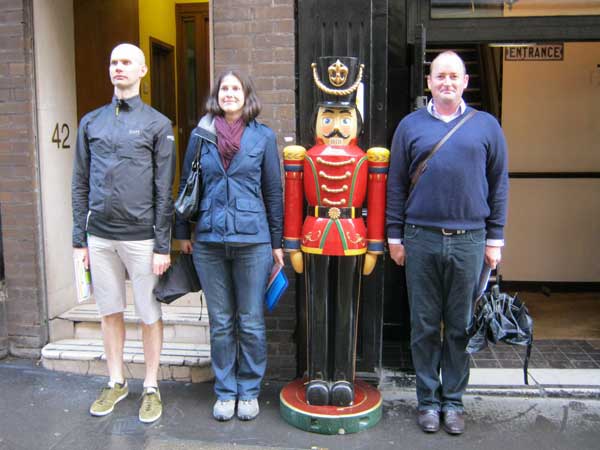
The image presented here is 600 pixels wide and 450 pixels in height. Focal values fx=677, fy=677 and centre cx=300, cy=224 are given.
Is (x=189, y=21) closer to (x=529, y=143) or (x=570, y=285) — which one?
(x=529, y=143)

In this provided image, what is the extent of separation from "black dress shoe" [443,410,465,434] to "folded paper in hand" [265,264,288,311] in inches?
46.5

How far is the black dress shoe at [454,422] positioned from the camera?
3.82m

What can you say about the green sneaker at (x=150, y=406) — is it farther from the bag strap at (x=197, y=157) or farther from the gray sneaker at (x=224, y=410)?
the bag strap at (x=197, y=157)

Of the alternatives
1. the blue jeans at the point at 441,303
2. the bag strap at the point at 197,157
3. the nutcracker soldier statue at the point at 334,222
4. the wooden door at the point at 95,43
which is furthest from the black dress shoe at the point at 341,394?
the wooden door at the point at 95,43

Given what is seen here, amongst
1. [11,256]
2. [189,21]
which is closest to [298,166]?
[11,256]

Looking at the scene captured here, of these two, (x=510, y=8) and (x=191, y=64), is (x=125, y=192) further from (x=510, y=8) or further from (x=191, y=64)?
A: (x=191, y=64)

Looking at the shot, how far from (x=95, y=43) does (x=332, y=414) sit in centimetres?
369

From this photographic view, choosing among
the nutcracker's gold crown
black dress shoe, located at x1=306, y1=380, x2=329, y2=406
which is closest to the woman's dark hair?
→ the nutcracker's gold crown

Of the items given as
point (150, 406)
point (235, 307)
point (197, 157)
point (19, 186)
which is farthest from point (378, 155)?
point (19, 186)

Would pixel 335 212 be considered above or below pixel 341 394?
above

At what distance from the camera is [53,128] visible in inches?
194

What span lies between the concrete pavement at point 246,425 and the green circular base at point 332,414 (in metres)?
0.04

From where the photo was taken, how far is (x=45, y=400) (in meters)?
4.33

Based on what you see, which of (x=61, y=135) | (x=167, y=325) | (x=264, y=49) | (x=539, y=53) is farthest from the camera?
(x=539, y=53)
